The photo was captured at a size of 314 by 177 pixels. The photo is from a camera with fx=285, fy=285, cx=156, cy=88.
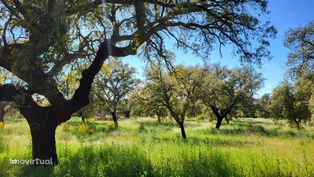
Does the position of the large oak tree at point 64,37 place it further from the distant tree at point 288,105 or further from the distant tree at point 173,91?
the distant tree at point 288,105

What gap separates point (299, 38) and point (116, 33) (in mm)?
21371

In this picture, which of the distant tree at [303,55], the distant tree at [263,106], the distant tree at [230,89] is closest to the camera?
the distant tree at [303,55]

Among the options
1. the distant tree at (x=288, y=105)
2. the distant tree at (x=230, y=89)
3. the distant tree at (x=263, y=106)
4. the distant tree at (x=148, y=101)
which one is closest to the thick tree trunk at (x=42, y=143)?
the distant tree at (x=148, y=101)

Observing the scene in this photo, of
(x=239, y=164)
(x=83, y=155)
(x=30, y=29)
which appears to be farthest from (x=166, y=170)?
(x=30, y=29)

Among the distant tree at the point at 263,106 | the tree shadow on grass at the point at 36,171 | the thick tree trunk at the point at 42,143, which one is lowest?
the tree shadow on grass at the point at 36,171

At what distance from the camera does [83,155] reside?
1110 cm

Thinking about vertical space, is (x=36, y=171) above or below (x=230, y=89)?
below

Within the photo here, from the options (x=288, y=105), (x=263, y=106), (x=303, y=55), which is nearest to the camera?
(x=303, y=55)

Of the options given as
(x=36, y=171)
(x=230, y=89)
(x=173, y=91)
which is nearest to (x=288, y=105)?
(x=230, y=89)

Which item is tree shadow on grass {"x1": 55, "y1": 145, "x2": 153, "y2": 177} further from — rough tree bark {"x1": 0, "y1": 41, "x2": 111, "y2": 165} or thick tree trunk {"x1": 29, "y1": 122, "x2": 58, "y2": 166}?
rough tree bark {"x1": 0, "y1": 41, "x2": 111, "y2": 165}

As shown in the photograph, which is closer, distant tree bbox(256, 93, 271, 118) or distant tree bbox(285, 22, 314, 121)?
distant tree bbox(285, 22, 314, 121)

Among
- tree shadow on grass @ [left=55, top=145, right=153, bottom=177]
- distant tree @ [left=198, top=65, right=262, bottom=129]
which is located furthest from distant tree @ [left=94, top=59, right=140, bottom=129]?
tree shadow on grass @ [left=55, top=145, right=153, bottom=177]

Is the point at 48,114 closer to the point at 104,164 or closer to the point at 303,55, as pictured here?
the point at 104,164

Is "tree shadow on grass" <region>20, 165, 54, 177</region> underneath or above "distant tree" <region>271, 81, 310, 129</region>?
underneath
